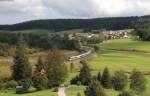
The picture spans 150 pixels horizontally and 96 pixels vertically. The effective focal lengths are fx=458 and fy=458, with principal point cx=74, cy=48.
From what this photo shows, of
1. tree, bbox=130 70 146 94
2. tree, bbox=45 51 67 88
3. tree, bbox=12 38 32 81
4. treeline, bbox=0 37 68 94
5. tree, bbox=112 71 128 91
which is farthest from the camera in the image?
tree, bbox=12 38 32 81

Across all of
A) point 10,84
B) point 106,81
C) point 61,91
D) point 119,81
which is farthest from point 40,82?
point 119,81

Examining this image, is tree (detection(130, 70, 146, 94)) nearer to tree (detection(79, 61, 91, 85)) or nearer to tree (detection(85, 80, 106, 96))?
tree (detection(79, 61, 91, 85))

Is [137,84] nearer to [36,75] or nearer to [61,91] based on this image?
[61,91]

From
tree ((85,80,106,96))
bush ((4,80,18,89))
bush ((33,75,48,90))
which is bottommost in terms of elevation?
bush ((4,80,18,89))

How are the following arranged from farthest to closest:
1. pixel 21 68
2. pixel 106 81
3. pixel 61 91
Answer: pixel 21 68 → pixel 106 81 → pixel 61 91

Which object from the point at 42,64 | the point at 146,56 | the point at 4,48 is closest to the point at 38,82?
the point at 42,64

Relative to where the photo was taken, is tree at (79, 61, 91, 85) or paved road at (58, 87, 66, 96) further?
tree at (79, 61, 91, 85)

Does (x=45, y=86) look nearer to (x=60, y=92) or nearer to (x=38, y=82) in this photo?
(x=38, y=82)

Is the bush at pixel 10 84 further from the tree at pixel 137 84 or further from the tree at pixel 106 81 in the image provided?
the tree at pixel 137 84

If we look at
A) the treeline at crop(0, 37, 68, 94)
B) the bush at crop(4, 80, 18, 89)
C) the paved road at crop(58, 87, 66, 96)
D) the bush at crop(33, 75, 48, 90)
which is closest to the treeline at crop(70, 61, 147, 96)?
the treeline at crop(0, 37, 68, 94)
